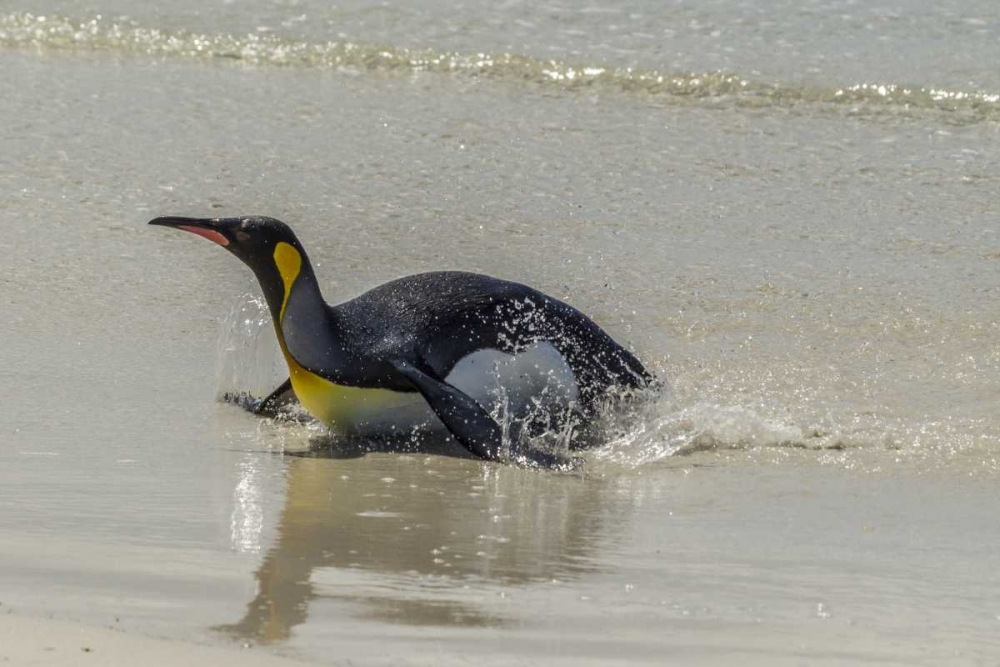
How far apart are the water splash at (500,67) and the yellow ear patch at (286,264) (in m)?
5.31

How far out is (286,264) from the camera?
4914 millimetres

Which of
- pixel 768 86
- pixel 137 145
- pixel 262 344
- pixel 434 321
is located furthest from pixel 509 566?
pixel 768 86

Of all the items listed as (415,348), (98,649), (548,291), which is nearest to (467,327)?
(415,348)

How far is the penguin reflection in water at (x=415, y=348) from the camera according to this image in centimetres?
486

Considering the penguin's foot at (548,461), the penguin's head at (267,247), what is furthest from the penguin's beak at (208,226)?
the penguin's foot at (548,461)

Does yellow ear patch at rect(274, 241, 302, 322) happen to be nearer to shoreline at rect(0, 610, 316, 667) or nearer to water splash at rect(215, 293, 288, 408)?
water splash at rect(215, 293, 288, 408)

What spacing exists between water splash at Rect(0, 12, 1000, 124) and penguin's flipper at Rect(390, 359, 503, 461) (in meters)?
5.43

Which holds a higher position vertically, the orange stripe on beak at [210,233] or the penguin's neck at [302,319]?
the orange stripe on beak at [210,233]

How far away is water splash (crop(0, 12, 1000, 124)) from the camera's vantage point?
973 centimetres

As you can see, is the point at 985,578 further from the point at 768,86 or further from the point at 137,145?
the point at 768,86

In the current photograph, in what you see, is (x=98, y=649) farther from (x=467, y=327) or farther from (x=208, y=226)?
(x=467, y=327)

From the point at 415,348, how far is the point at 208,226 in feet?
2.33

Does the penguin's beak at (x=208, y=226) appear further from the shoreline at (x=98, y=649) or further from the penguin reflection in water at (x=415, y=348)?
the shoreline at (x=98, y=649)

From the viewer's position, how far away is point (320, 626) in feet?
9.87
